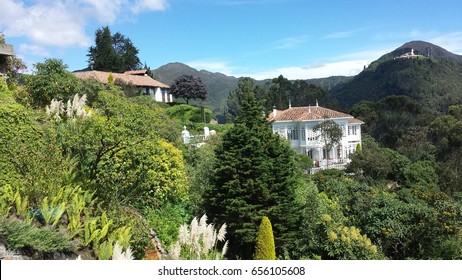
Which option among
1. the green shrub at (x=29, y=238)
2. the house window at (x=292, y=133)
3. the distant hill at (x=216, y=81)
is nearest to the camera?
Result: the green shrub at (x=29, y=238)

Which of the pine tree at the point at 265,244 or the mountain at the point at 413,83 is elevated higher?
the mountain at the point at 413,83

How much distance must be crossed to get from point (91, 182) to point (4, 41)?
11586 millimetres

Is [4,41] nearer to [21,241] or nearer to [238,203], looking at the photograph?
[238,203]

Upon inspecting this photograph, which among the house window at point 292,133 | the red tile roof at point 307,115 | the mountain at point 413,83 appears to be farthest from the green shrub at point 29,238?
the mountain at point 413,83

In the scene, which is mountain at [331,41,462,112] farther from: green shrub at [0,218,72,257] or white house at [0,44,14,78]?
green shrub at [0,218,72,257]

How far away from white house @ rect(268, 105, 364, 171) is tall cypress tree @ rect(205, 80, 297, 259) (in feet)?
79.2

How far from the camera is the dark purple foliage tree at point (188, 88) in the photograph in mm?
49812

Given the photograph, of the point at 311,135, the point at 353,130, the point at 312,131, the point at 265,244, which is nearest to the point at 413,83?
the point at 353,130

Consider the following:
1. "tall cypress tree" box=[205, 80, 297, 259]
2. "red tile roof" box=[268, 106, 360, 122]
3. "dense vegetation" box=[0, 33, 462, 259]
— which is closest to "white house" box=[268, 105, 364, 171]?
"red tile roof" box=[268, 106, 360, 122]

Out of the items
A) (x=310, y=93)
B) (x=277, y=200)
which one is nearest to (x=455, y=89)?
(x=310, y=93)

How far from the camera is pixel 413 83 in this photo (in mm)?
75312

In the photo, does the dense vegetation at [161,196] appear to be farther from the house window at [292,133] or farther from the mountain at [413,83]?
the mountain at [413,83]

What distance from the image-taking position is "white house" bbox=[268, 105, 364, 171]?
37844 mm

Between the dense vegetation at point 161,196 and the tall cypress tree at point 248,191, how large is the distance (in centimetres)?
3
